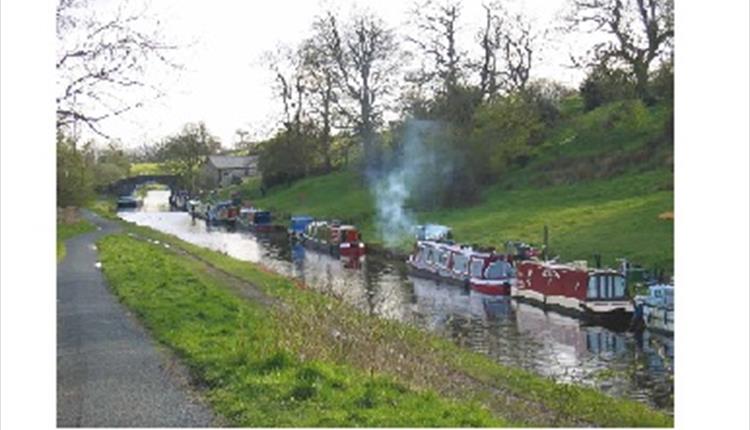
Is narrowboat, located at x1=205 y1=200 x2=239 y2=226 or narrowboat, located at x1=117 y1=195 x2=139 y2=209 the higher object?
narrowboat, located at x1=117 y1=195 x2=139 y2=209

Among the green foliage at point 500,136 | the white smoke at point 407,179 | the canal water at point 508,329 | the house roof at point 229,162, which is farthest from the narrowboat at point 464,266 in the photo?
the house roof at point 229,162

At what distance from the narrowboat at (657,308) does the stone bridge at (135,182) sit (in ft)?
126

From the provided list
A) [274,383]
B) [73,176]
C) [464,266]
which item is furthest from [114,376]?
Result: [73,176]

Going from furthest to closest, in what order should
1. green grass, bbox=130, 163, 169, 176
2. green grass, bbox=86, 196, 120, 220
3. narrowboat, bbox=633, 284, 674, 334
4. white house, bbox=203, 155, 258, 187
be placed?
1. white house, bbox=203, 155, 258, 187
2. green grass, bbox=130, 163, 169, 176
3. green grass, bbox=86, 196, 120, 220
4. narrowboat, bbox=633, 284, 674, 334

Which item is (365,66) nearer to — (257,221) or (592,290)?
(257,221)

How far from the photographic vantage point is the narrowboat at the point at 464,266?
82.6ft

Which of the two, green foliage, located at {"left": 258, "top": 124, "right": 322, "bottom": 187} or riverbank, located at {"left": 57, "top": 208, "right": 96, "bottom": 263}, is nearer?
riverbank, located at {"left": 57, "top": 208, "right": 96, "bottom": 263}

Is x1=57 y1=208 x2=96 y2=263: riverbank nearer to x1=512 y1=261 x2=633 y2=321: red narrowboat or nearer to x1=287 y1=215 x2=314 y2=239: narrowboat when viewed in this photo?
x1=287 y1=215 x2=314 y2=239: narrowboat

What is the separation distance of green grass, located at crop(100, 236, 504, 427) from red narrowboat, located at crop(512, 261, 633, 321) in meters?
8.16

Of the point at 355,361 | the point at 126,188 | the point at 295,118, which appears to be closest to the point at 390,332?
the point at 355,361

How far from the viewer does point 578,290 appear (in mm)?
21594

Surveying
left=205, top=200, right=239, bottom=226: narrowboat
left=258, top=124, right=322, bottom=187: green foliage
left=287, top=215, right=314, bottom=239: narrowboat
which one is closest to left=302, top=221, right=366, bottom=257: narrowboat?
left=287, top=215, right=314, bottom=239: narrowboat

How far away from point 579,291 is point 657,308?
2841 millimetres

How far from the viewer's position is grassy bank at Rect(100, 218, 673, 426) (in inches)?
352
